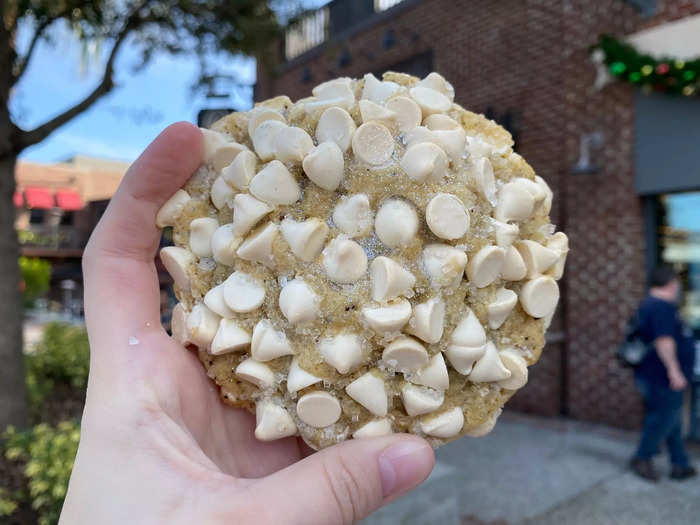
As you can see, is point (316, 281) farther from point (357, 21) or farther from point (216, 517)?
point (357, 21)

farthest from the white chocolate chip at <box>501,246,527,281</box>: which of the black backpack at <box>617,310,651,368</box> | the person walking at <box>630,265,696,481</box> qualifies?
the black backpack at <box>617,310,651,368</box>

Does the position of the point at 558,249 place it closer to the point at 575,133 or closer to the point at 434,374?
the point at 434,374

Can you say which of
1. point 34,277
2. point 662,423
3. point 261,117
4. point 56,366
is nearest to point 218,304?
point 261,117

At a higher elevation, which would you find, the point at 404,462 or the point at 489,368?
the point at 489,368

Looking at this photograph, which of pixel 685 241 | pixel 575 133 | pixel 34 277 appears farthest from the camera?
pixel 34 277

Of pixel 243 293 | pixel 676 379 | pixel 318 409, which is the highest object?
pixel 243 293

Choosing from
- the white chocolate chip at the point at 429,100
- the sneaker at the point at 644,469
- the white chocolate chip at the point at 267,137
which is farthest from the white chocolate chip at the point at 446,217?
the sneaker at the point at 644,469

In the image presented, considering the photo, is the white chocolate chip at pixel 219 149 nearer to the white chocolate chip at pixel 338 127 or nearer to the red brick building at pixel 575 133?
the white chocolate chip at pixel 338 127
